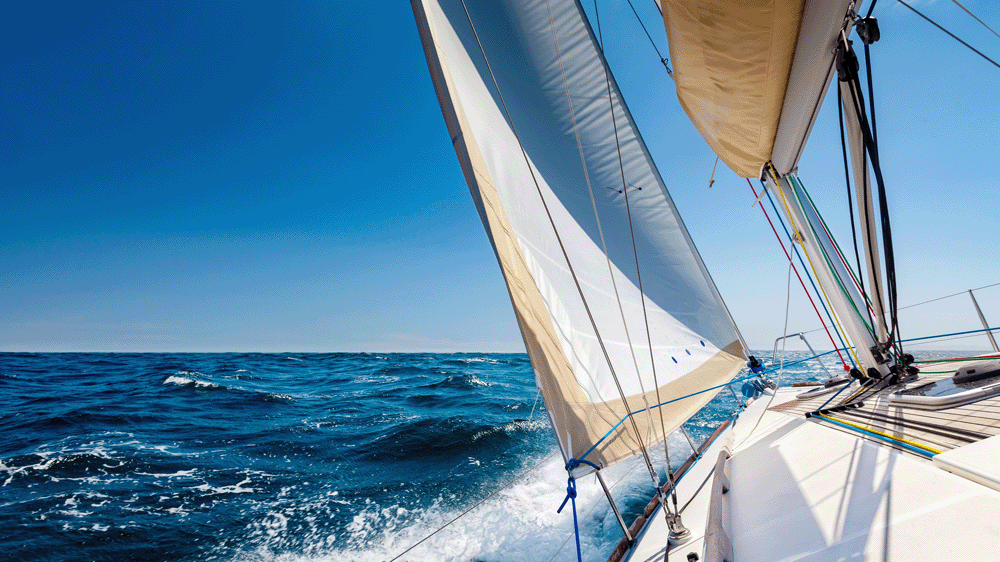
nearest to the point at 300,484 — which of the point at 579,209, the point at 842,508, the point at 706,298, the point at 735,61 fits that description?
the point at 579,209

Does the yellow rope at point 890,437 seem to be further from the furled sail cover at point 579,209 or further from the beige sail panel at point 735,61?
the beige sail panel at point 735,61

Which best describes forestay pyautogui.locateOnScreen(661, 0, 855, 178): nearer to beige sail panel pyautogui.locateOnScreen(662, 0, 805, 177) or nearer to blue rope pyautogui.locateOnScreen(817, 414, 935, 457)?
beige sail panel pyautogui.locateOnScreen(662, 0, 805, 177)

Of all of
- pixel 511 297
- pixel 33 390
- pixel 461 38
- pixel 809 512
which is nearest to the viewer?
pixel 809 512

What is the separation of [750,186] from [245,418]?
36.1 feet

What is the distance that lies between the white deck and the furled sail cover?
514 millimetres

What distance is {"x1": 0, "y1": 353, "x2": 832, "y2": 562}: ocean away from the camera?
367 cm

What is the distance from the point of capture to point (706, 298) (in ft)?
11.3

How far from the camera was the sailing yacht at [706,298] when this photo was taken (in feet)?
4.57

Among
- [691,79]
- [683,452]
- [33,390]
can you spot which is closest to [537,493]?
[683,452]

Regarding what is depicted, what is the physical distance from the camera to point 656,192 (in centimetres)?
346

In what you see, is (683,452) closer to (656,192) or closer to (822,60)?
(656,192)

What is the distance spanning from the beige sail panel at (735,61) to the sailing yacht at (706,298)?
13 millimetres

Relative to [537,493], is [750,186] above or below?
above

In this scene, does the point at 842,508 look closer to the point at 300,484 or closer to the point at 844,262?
the point at 844,262
